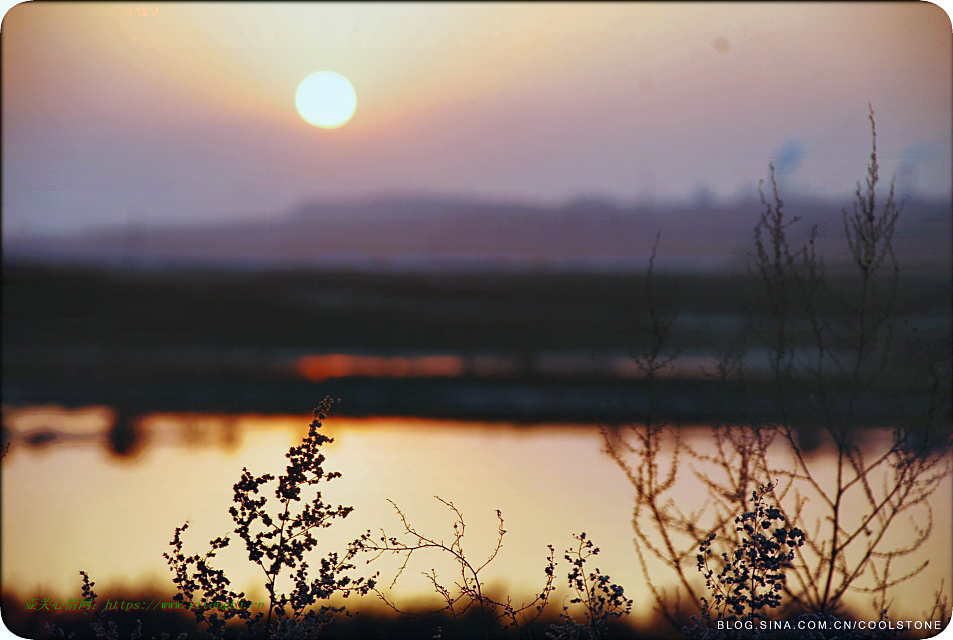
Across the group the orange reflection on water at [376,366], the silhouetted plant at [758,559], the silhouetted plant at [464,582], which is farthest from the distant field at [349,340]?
the silhouetted plant at [464,582]

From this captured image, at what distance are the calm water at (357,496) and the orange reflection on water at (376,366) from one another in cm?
472

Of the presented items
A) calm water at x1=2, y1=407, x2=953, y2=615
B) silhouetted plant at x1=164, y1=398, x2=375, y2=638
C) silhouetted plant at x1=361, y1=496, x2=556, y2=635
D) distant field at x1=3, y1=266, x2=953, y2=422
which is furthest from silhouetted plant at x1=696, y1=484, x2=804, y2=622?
calm water at x1=2, y1=407, x2=953, y2=615

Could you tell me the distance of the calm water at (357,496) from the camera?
4398 millimetres

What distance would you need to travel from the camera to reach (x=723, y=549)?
9.77ft

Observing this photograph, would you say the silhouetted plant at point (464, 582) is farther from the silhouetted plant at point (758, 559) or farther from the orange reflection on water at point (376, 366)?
the orange reflection on water at point (376, 366)

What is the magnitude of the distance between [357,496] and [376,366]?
10483mm

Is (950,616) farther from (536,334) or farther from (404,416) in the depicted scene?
(536,334)

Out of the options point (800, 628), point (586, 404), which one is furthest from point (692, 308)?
point (800, 628)

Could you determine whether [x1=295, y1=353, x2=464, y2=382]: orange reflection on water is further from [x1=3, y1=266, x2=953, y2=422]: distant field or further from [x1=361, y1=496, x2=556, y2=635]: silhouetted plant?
[x1=361, y1=496, x2=556, y2=635]: silhouetted plant

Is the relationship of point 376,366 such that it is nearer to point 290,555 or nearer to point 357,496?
point 357,496

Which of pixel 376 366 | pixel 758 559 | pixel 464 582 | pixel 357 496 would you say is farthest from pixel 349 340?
pixel 758 559

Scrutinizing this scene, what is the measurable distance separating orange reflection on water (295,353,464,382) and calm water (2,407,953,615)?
4.72 metres

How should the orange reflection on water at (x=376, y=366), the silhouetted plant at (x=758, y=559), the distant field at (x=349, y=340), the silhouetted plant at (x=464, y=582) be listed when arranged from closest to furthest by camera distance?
the silhouetted plant at (x=758, y=559) < the silhouetted plant at (x=464, y=582) < the distant field at (x=349, y=340) < the orange reflection on water at (x=376, y=366)

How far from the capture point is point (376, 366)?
50.7 ft
